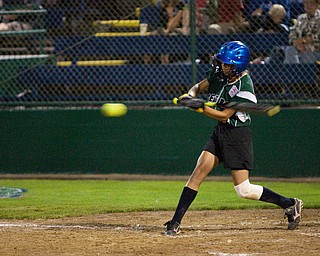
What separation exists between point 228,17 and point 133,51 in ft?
5.57

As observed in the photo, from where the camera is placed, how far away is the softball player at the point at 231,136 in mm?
6977

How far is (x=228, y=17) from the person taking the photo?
12055 millimetres

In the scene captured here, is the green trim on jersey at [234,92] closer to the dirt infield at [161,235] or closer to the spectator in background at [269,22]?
the dirt infield at [161,235]

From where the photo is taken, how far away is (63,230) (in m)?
7.42

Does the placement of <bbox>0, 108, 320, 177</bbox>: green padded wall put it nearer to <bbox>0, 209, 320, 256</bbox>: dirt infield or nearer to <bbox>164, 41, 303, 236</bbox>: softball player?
<bbox>0, 209, 320, 256</bbox>: dirt infield

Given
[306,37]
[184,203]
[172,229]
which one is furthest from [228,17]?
[172,229]

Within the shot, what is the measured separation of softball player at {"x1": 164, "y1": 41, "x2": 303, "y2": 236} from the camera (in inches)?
275

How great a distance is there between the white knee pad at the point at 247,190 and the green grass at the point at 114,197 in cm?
165

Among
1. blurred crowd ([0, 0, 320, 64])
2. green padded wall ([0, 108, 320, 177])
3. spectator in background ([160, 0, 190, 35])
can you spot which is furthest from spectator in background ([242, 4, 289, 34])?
green padded wall ([0, 108, 320, 177])

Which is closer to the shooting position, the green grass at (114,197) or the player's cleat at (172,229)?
the player's cleat at (172,229)

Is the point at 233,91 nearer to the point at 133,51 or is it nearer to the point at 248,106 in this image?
the point at 248,106

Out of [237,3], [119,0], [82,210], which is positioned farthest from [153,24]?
[82,210]

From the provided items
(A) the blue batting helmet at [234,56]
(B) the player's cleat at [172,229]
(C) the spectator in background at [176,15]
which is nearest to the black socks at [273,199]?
(B) the player's cleat at [172,229]

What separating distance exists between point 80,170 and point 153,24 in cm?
271
